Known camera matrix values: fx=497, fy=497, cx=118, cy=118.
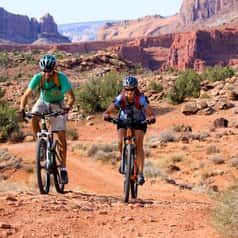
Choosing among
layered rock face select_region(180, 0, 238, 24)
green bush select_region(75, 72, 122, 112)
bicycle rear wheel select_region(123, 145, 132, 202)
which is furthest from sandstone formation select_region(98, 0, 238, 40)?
bicycle rear wheel select_region(123, 145, 132, 202)

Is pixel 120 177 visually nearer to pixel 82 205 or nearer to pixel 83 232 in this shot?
pixel 82 205

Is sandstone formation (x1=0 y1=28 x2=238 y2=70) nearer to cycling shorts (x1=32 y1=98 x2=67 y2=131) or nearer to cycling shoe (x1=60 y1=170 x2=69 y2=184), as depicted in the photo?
cycling shoe (x1=60 y1=170 x2=69 y2=184)

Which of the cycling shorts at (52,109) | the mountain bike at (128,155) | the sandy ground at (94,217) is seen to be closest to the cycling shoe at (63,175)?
the sandy ground at (94,217)

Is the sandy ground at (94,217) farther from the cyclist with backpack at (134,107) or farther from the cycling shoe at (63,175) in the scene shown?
the cyclist with backpack at (134,107)

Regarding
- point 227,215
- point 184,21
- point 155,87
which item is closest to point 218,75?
point 155,87

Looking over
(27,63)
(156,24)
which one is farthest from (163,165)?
(156,24)

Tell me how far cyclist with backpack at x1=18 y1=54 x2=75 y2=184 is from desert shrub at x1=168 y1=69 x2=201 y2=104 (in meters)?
20.8

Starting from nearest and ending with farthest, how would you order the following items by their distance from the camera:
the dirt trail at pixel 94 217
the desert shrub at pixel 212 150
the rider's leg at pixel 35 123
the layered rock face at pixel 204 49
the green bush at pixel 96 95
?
the dirt trail at pixel 94 217 → the rider's leg at pixel 35 123 → the desert shrub at pixel 212 150 → the green bush at pixel 96 95 → the layered rock face at pixel 204 49

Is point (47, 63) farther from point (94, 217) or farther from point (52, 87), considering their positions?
point (94, 217)

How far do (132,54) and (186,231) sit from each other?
9263 cm

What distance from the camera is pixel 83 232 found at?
5.18 meters

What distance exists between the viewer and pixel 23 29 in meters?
150

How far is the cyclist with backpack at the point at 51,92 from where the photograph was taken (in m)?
6.55

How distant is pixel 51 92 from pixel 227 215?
114 inches
